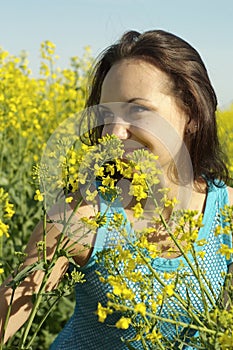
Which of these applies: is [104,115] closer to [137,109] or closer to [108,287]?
[137,109]

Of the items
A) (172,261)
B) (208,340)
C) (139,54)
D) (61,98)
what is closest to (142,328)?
(208,340)

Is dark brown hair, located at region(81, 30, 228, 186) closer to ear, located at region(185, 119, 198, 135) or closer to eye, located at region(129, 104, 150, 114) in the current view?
ear, located at region(185, 119, 198, 135)

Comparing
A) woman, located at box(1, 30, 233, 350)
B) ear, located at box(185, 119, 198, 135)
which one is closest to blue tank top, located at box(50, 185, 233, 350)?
woman, located at box(1, 30, 233, 350)

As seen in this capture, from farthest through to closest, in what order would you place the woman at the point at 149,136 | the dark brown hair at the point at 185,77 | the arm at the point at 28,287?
the dark brown hair at the point at 185,77 < the woman at the point at 149,136 < the arm at the point at 28,287

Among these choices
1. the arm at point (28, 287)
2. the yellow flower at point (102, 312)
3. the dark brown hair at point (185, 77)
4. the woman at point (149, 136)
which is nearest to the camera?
the yellow flower at point (102, 312)

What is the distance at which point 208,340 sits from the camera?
3.55 feet

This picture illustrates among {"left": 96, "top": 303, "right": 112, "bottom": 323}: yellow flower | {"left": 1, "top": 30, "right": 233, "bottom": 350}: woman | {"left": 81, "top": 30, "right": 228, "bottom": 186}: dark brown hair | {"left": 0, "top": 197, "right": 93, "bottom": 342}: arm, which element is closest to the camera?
{"left": 96, "top": 303, "right": 112, "bottom": 323}: yellow flower

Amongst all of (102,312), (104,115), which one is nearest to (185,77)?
(104,115)

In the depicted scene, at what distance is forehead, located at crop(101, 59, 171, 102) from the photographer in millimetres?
1773

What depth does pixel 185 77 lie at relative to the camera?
1.95m

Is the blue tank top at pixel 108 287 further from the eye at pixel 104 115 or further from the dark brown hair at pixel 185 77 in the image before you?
the eye at pixel 104 115

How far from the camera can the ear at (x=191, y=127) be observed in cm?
195

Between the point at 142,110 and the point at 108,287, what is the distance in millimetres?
444

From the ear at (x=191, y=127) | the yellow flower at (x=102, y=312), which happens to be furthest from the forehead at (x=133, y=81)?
the yellow flower at (x=102, y=312)
